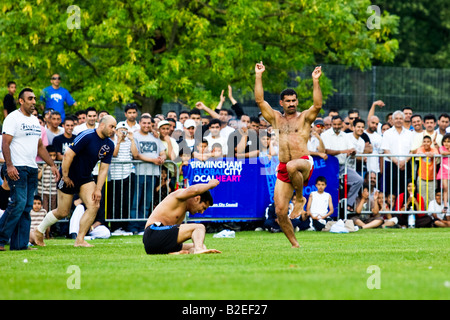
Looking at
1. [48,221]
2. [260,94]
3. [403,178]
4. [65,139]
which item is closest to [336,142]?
[403,178]

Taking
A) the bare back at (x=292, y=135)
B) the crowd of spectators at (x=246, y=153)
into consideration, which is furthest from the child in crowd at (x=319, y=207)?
the bare back at (x=292, y=135)

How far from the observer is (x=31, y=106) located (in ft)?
43.2

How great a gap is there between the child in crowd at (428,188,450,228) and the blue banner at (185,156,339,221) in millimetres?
3672

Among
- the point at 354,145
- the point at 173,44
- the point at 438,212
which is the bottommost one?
the point at 438,212

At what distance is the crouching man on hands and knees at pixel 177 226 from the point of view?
11.3 metres

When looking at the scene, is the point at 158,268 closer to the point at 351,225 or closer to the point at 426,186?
the point at 351,225

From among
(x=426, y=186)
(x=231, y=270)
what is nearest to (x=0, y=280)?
(x=231, y=270)

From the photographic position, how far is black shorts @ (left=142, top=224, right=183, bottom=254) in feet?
37.0

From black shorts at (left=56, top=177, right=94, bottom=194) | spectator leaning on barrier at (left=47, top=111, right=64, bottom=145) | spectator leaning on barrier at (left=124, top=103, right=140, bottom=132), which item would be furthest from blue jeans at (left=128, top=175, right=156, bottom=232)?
black shorts at (left=56, top=177, right=94, bottom=194)

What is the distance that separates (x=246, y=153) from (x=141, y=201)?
257cm

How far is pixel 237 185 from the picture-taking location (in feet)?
59.1

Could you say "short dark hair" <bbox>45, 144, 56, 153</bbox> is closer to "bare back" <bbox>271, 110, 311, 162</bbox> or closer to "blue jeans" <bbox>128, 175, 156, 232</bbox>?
"blue jeans" <bbox>128, 175, 156, 232</bbox>

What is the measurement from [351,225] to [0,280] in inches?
421

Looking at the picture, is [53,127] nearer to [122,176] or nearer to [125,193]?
[122,176]
